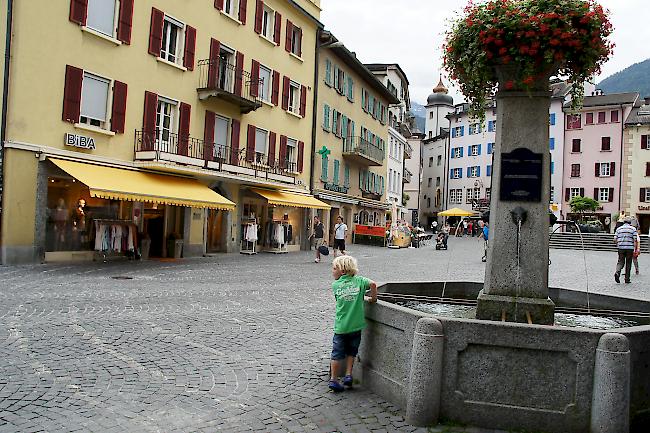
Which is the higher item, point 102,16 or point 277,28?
point 277,28

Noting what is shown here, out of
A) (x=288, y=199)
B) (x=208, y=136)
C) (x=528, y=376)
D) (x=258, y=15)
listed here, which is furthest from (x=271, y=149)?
(x=528, y=376)

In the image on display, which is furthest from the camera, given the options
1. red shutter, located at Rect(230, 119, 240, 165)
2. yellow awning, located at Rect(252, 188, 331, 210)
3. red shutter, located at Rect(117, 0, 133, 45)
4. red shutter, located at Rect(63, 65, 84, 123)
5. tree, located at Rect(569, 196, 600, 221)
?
tree, located at Rect(569, 196, 600, 221)

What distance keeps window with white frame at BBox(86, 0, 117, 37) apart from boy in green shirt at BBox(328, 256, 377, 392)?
1596 cm

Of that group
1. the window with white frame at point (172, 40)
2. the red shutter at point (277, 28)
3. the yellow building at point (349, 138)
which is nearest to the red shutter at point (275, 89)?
the red shutter at point (277, 28)

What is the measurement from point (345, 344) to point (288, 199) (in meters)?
23.1

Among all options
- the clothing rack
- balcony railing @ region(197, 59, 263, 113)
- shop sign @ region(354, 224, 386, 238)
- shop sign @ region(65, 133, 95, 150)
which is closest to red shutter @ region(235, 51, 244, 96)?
balcony railing @ region(197, 59, 263, 113)

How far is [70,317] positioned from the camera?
8883mm

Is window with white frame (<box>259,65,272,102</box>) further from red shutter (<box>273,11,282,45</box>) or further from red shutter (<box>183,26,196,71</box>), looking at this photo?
red shutter (<box>183,26,196,71</box>)

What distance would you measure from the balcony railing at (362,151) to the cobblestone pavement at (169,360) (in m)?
25.5

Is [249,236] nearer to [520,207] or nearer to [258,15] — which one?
[258,15]

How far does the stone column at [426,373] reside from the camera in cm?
468

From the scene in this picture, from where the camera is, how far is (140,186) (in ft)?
60.8

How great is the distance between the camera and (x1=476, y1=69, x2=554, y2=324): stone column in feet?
18.7

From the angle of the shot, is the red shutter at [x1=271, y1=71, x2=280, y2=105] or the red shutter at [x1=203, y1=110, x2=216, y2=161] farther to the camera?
the red shutter at [x1=271, y1=71, x2=280, y2=105]
